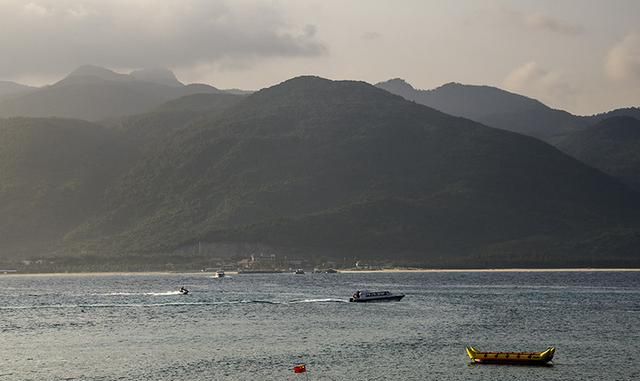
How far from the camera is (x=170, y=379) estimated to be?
108m

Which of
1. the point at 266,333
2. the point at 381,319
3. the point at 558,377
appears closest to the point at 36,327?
the point at 266,333

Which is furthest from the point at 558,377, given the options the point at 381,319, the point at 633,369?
the point at 381,319

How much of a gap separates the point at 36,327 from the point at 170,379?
6127 centimetres

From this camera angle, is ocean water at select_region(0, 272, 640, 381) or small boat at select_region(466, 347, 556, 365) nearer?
ocean water at select_region(0, 272, 640, 381)

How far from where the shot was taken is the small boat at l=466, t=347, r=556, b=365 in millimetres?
117562

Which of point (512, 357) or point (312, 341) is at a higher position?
point (312, 341)

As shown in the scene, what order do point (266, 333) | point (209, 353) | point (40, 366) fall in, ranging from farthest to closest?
point (266, 333) → point (209, 353) → point (40, 366)

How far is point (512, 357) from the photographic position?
119 meters

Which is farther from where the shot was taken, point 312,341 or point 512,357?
point 312,341

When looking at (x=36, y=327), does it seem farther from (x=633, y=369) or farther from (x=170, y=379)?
(x=633, y=369)

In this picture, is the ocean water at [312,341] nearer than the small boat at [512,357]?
Yes

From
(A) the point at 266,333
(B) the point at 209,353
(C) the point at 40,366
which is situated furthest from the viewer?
(A) the point at 266,333

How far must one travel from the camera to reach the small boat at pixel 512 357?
11756 cm

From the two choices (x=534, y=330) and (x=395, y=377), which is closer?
(x=395, y=377)
